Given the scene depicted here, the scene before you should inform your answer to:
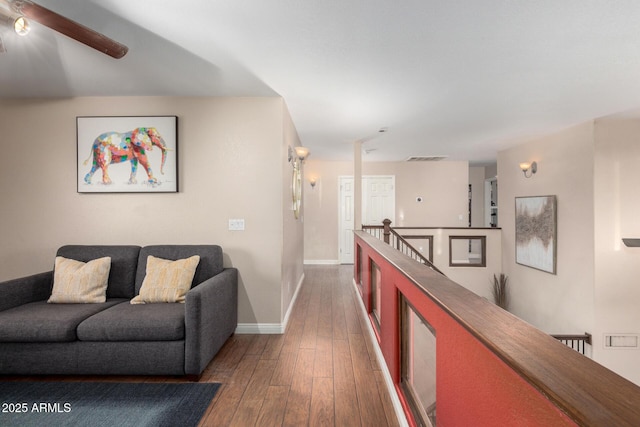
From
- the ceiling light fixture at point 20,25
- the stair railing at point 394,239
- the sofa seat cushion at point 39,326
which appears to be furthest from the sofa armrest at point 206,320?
the stair railing at point 394,239

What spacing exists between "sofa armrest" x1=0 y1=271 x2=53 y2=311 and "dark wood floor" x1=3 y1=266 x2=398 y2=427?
594 mm

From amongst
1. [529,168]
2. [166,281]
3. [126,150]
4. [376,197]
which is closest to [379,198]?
[376,197]

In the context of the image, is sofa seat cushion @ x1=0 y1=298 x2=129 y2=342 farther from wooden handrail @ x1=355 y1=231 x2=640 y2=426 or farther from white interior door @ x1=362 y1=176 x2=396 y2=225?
white interior door @ x1=362 y1=176 x2=396 y2=225

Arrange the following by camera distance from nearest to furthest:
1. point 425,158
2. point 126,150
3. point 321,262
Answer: point 126,150
point 425,158
point 321,262

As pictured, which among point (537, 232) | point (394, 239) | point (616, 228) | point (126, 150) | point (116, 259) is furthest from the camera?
point (394, 239)

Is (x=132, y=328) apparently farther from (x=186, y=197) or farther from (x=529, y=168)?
(x=529, y=168)

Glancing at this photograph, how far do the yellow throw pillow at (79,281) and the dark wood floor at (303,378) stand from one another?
1194mm

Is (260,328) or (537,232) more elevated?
(537,232)

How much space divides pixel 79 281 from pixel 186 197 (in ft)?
3.72

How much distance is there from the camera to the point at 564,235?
176 inches

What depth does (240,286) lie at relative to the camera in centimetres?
318

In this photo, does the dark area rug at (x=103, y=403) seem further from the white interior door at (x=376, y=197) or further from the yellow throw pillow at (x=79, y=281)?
the white interior door at (x=376, y=197)

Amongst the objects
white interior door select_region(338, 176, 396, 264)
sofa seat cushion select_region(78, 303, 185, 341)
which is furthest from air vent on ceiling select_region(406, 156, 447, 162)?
sofa seat cushion select_region(78, 303, 185, 341)

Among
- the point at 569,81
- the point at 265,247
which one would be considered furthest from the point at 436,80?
the point at 265,247
